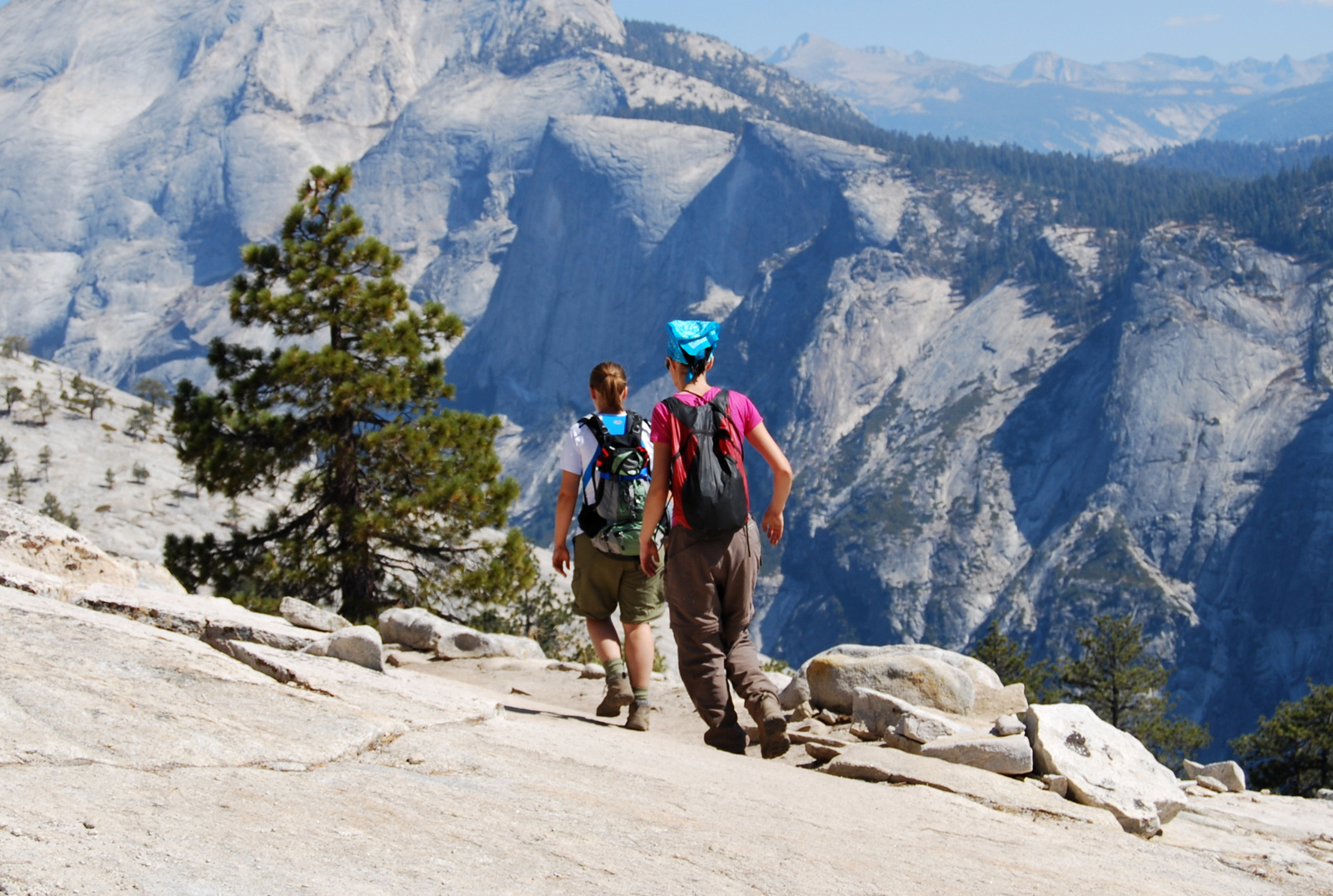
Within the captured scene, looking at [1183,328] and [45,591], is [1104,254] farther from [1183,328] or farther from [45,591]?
[45,591]

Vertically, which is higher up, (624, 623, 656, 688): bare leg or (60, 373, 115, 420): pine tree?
(624, 623, 656, 688): bare leg

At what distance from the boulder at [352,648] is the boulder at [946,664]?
146 inches

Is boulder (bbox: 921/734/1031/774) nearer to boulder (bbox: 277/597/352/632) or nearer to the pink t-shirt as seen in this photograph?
the pink t-shirt

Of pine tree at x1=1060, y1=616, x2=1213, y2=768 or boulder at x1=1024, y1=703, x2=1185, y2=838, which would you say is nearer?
boulder at x1=1024, y1=703, x2=1185, y2=838

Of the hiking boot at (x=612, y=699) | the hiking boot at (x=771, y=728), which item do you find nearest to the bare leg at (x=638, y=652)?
the hiking boot at (x=612, y=699)

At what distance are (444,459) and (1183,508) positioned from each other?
143785 millimetres

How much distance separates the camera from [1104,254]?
590 ft

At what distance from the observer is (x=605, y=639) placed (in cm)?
901

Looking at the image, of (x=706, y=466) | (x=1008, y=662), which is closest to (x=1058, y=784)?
(x=706, y=466)

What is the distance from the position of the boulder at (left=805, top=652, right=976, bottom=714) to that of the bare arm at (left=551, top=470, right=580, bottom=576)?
291 centimetres

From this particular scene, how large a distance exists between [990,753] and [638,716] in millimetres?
2637

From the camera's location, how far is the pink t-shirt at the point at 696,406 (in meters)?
7.31

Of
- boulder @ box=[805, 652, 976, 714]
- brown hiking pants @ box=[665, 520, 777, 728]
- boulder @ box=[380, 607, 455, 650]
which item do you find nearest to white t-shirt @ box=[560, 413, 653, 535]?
brown hiking pants @ box=[665, 520, 777, 728]

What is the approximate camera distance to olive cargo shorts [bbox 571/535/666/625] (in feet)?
27.6
